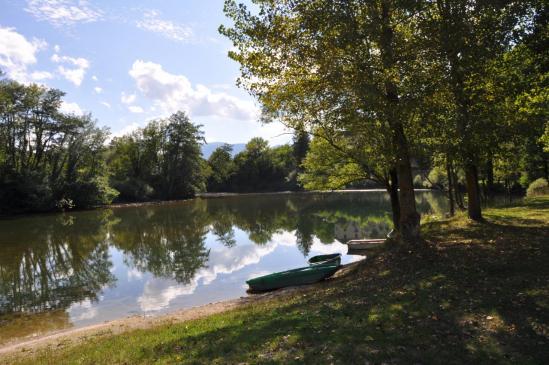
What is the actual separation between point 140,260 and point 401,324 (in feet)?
77.4

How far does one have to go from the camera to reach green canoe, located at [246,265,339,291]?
18.3 meters

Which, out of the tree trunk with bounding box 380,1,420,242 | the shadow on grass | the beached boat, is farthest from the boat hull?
the shadow on grass

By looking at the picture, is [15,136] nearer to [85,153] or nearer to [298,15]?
[85,153]

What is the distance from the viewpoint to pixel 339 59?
44.5 feet

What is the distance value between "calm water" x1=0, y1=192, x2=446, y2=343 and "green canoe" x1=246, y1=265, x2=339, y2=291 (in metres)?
1.79

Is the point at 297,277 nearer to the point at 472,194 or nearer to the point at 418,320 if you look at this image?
the point at 472,194

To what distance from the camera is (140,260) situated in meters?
28.5

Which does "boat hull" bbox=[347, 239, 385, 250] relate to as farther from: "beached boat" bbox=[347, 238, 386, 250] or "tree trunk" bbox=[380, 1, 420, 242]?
"tree trunk" bbox=[380, 1, 420, 242]

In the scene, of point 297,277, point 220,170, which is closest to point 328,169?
point 297,277

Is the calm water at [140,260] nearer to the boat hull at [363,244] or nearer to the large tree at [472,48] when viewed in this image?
the boat hull at [363,244]

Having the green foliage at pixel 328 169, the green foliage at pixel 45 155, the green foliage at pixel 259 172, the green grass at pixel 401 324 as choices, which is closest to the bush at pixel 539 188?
the green foliage at pixel 328 169

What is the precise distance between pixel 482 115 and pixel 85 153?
69.6 m

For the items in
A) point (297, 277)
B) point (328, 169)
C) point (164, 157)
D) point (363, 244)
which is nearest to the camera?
point (297, 277)

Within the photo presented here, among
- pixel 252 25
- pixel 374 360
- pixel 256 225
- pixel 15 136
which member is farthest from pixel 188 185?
pixel 374 360
